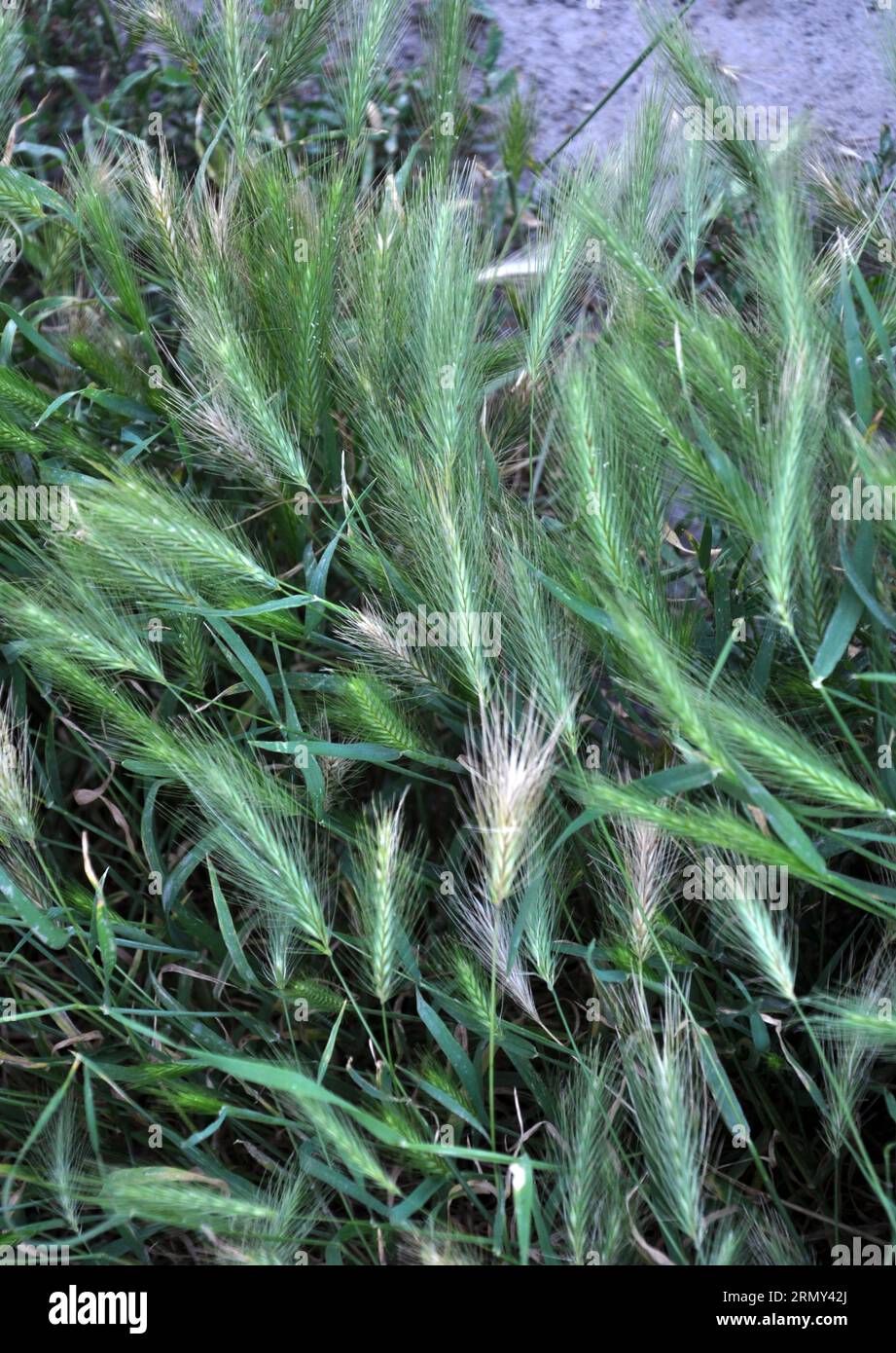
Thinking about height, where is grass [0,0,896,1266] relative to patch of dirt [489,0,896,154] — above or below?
below

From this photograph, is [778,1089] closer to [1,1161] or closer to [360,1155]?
[360,1155]

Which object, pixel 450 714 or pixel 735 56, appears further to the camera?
pixel 735 56

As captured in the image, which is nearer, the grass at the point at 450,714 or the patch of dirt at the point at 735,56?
the grass at the point at 450,714

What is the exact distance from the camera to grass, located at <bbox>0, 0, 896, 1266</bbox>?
1.03 metres

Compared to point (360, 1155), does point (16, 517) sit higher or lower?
higher

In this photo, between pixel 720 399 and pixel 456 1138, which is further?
pixel 456 1138

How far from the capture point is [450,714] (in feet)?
4.17

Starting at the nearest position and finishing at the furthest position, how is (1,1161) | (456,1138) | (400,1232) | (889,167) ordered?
1. (400,1232)
2. (456,1138)
3. (1,1161)
4. (889,167)

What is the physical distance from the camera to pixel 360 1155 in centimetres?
100

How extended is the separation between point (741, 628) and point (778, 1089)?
0.55m

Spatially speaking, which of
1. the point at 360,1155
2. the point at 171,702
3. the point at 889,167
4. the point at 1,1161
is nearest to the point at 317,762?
the point at 171,702

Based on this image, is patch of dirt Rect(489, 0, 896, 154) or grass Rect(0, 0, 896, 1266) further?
patch of dirt Rect(489, 0, 896, 154)

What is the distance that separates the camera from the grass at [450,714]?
103cm

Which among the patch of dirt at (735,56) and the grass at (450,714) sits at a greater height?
the patch of dirt at (735,56)
